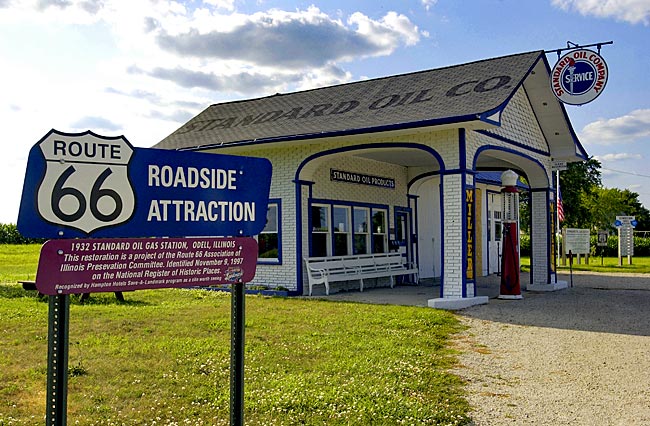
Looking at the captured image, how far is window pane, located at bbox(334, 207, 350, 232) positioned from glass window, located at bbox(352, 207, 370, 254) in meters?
0.27

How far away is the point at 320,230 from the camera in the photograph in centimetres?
1645

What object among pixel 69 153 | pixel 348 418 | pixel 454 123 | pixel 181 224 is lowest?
pixel 348 418

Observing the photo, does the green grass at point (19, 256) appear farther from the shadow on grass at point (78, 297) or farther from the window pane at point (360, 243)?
the window pane at point (360, 243)

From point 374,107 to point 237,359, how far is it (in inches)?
446

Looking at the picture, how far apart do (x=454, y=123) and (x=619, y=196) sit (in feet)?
220

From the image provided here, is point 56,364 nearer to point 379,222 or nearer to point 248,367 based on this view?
point 248,367

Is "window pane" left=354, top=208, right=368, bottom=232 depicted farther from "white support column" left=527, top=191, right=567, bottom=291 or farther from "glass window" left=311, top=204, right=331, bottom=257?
"white support column" left=527, top=191, right=567, bottom=291

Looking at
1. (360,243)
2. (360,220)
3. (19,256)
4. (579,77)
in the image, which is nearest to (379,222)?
(360,220)

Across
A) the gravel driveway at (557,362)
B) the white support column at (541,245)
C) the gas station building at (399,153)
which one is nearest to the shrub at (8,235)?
the gas station building at (399,153)

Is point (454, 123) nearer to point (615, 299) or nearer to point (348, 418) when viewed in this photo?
point (615, 299)

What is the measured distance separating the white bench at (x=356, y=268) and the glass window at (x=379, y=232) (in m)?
0.57

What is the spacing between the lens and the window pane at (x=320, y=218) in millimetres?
16211

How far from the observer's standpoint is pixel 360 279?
16406 millimetres

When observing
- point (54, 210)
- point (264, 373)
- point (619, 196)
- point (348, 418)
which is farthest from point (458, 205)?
point (619, 196)
